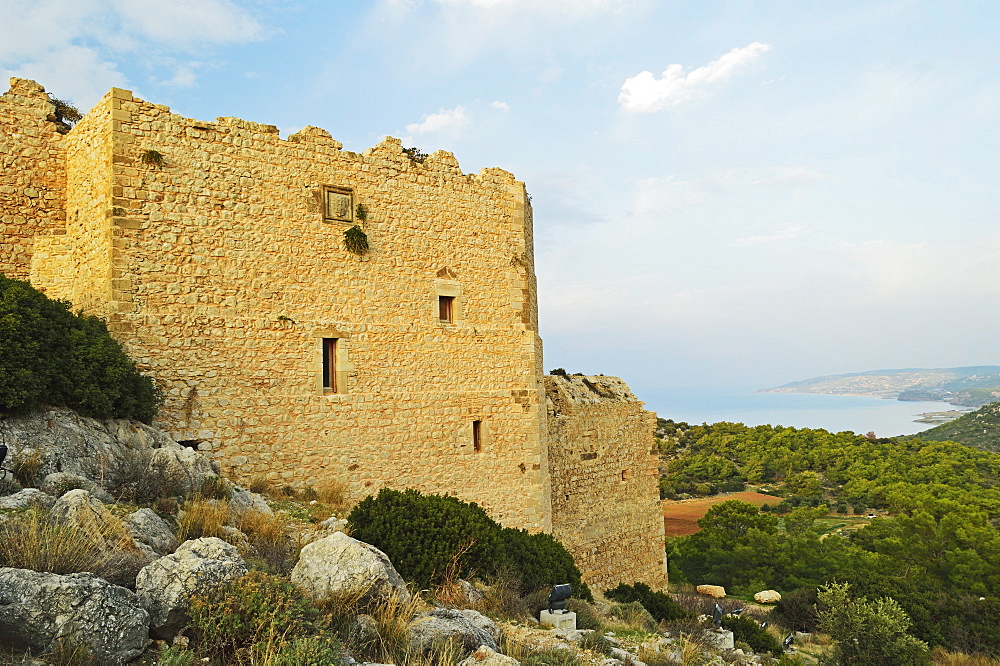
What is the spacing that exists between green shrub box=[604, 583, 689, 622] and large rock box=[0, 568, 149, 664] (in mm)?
8733

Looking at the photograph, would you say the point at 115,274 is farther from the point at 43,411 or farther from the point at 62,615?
the point at 62,615

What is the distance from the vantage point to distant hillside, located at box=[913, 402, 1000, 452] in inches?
2244

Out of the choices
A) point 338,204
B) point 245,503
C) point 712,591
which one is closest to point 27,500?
point 245,503

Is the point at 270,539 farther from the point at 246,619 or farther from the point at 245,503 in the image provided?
the point at 246,619

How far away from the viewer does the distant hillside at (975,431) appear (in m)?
57.0

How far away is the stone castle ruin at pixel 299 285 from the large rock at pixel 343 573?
471cm

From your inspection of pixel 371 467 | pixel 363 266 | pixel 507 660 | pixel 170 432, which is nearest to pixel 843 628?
pixel 371 467

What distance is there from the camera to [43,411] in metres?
6.68

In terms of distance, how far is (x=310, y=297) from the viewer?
33.3 feet

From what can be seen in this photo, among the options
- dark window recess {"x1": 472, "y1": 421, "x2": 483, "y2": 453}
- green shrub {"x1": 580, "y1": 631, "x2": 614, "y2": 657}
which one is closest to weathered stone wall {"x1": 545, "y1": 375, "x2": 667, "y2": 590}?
dark window recess {"x1": 472, "y1": 421, "x2": 483, "y2": 453}

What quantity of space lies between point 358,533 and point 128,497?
2.39m

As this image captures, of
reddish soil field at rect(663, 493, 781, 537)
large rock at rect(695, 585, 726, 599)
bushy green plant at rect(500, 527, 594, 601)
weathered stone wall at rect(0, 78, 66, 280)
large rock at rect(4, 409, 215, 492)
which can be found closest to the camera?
large rock at rect(4, 409, 215, 492)

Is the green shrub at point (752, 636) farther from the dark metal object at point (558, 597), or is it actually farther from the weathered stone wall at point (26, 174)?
the weathered stone wall at point (26, 174)

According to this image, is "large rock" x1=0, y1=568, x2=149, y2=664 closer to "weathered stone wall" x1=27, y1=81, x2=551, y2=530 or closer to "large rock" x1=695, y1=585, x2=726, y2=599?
"weathered stone wall" x1=27, y1=81, x2=551, y2=530
